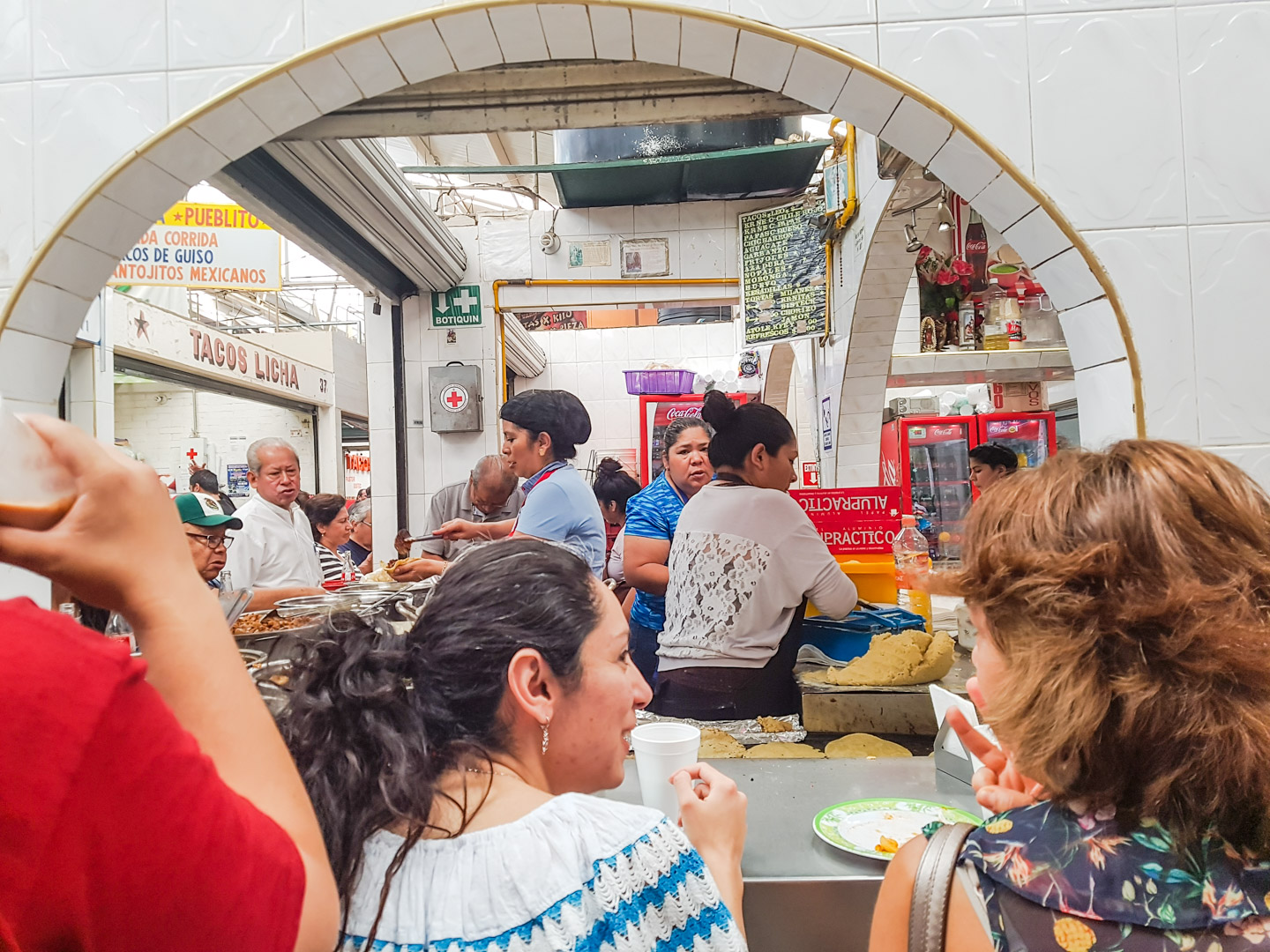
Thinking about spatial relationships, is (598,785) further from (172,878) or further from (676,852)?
(172,878)

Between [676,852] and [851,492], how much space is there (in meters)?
2.88

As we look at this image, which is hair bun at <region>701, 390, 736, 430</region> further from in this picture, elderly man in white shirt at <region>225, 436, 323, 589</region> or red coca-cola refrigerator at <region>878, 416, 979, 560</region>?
red coca-cola refrigerator at <region>878, 416, 979, 560</region>

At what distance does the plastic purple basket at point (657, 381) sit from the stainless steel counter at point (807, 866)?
18.1ft

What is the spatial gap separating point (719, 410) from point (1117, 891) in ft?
7.31

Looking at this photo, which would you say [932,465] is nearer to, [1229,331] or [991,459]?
[991,459]

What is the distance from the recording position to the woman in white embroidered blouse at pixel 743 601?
8.11 ft

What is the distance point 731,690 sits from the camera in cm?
250

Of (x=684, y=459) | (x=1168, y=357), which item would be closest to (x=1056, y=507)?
(x=1168, y=357)

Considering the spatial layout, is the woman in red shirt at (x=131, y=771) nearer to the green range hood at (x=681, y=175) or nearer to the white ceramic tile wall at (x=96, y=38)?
the white ceramic tile wall at (x=96, y=38)

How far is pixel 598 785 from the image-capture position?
1.17 metres

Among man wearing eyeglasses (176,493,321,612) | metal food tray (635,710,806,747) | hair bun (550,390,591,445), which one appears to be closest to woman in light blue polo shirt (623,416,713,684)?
hair bun (550,390,591,445)

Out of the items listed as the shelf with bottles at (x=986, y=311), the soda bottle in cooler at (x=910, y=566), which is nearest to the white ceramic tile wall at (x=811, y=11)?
the soda bottle in cooler at (x=910, y=566)

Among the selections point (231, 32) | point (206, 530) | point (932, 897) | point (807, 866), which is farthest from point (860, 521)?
point (231, 32)

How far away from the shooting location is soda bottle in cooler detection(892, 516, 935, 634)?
3070mm
